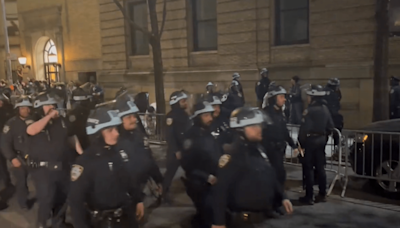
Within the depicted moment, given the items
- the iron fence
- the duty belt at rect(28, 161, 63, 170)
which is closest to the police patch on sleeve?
the duty belt at rect(28, 161, 63, 170)

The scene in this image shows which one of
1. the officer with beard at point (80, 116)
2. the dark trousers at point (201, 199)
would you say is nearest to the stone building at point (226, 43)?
the officer with beard at point (80, 116)

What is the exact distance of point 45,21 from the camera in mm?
26812

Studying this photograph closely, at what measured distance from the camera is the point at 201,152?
17.4ft

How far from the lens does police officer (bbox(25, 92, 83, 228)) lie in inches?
208

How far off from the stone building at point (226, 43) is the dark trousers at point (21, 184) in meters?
10.6

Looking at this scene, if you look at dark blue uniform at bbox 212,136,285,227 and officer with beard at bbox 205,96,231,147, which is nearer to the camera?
dark blue uniform at bbox 212,136,285,227

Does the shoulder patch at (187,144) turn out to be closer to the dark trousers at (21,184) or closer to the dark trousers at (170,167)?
the dark trousers at (170,167)

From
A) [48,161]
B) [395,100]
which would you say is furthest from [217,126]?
[395,100]

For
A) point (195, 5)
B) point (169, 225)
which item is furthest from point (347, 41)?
point (169, 225)

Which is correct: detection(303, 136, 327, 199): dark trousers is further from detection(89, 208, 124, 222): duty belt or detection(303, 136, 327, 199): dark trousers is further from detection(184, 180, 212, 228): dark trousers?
detection(89, 208, 124, 222): duty belt

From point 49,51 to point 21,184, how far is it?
74.6 feet

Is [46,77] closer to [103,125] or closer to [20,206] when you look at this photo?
[20,206]

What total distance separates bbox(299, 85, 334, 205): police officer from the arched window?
2344cm

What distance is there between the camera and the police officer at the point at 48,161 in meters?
5.29
